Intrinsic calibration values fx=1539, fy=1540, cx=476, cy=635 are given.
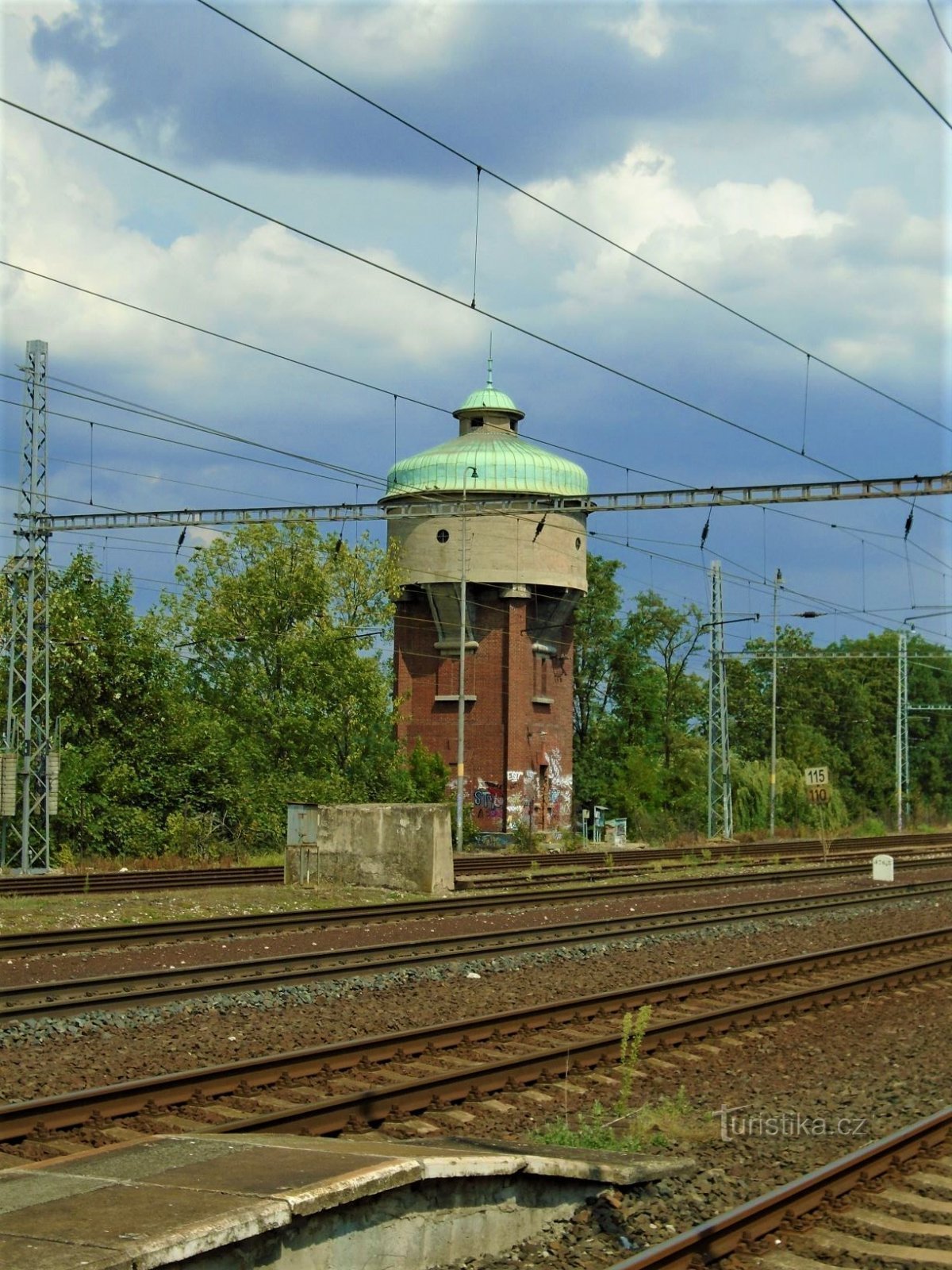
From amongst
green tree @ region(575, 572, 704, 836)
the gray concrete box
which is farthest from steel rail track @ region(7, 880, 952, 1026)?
green tree @ region(575, 572, 704, 836)

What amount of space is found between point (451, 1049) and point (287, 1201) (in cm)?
613

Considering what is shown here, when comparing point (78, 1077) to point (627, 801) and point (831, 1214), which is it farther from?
point (627, 801)

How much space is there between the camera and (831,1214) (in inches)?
299

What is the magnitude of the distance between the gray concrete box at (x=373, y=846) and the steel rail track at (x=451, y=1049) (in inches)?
460

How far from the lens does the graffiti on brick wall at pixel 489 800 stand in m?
53.2

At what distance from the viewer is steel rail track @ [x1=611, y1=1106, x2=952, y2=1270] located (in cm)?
662

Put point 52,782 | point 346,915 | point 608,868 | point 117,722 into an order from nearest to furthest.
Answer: point 346,915 < point 52,782 < point 608,868 < point 117,722

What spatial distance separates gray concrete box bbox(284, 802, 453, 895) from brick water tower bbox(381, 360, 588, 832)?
2340cm

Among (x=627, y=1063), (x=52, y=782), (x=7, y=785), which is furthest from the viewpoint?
(x=52, y=782)

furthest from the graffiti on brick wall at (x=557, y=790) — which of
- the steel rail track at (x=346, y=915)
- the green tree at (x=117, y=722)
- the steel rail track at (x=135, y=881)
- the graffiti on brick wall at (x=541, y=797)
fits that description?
the steel rail track at (x=135, y=881)

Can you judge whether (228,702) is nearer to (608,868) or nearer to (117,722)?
(117,722)

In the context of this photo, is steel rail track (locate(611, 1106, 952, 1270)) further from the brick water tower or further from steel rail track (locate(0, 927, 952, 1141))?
the brick water tower

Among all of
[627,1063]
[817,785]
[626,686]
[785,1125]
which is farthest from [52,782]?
[626,686]

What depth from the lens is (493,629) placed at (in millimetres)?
54531
